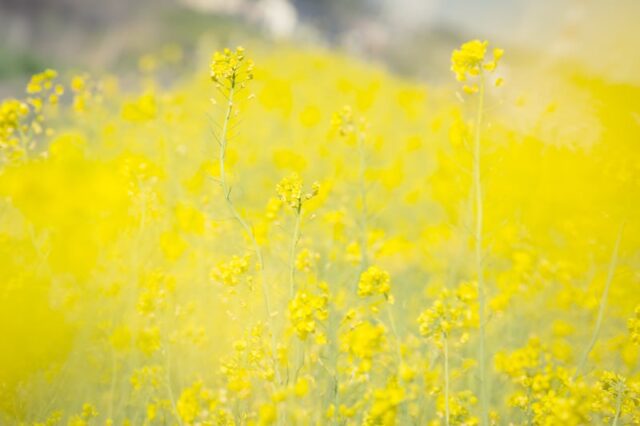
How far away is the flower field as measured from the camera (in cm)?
204

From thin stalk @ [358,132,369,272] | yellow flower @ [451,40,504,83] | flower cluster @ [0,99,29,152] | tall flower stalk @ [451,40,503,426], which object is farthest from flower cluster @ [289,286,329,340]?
flower cluster @ [0,99,29,152]

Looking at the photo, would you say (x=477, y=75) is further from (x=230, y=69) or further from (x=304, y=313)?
(x=304, y=313)

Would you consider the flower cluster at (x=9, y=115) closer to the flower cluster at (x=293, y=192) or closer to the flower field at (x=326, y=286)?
the flower field at (x=326, y=286)

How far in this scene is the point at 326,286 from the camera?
2066mm

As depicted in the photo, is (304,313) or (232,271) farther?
(232,271)

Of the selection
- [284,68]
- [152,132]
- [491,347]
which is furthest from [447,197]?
[284,68]

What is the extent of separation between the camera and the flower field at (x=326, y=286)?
2035mm

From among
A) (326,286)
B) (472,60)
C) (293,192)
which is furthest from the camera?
(472,60)

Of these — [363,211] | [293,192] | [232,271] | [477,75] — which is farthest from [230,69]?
[363,211]

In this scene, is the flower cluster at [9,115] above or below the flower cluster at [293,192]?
above

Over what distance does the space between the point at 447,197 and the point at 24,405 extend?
419 centimetres

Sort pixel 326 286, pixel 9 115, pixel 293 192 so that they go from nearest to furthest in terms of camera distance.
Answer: pixel 293 192, pixel 326 286, pixel 9 115

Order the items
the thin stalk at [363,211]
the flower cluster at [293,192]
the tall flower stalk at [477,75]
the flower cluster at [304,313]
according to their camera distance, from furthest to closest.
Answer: the thin stalk at [363,211]
the tall flower stalk at [477,75]
the flower cluster at [293,192]
the flower cluster at [304,313]

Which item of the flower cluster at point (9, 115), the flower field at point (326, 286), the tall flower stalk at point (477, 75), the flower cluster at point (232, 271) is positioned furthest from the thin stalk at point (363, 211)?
the flower cluster at point (9, 115)
